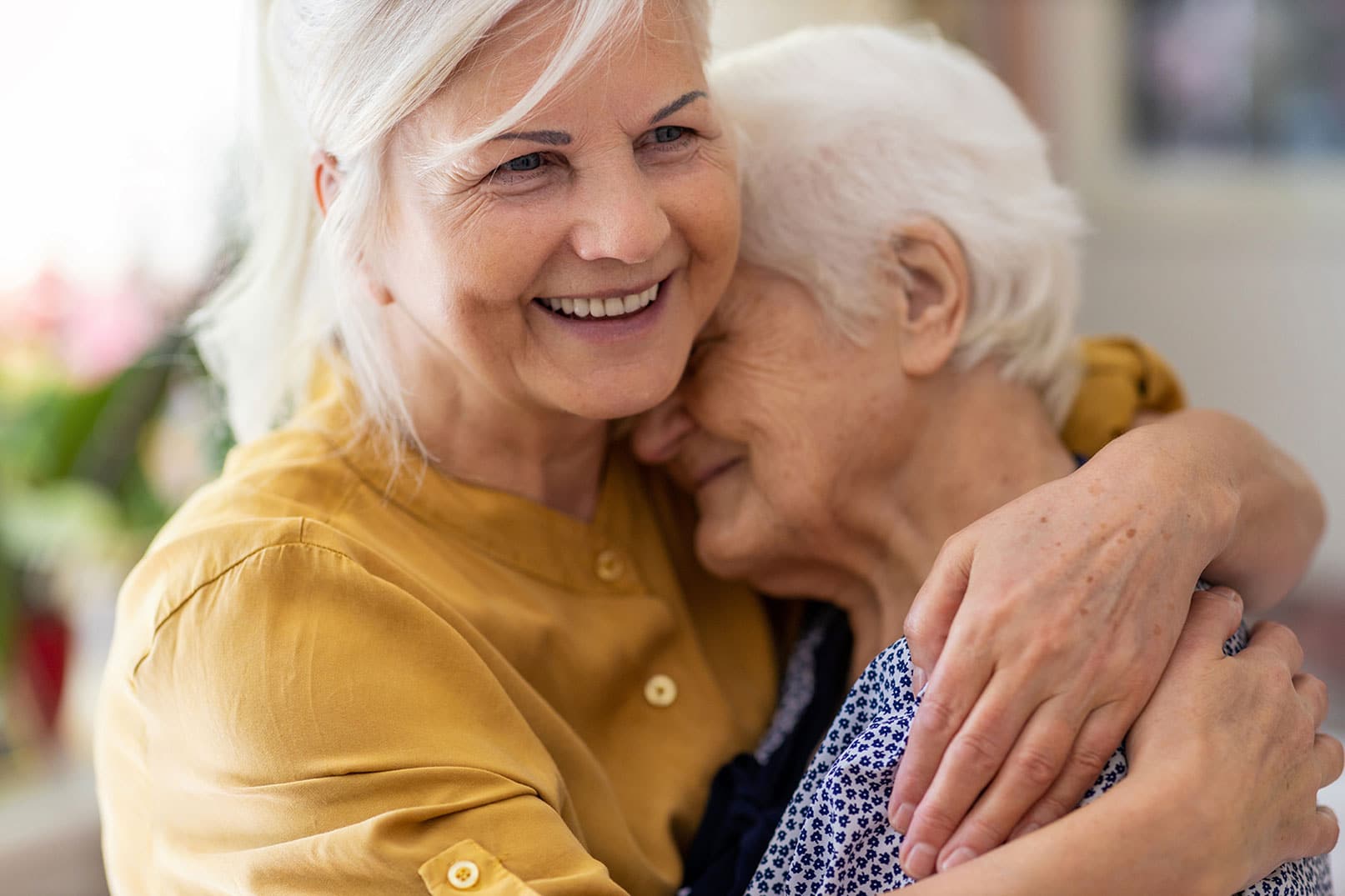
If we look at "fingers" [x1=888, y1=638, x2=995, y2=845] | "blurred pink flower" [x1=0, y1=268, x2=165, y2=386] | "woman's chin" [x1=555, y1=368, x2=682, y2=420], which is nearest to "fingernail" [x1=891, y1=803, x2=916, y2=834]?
"fingers" [x1=888, y1=638, x2=995, y2=845]

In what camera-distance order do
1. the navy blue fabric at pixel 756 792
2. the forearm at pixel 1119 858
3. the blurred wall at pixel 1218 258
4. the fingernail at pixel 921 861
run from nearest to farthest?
the forearm at pixel 1119 858 → the fingernail at pixel 921 861 → the navy blue fabric at pixel 756 792 → the blurred wall at pixel 1218 258

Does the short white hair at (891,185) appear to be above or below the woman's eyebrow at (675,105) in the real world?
below

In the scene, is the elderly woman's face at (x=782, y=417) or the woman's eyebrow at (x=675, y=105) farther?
the elderly woman's face at (x=782, y=417)

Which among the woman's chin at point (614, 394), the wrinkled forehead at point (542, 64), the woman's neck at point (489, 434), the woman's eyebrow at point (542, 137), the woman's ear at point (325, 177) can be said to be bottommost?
the woman's neck at point (489, 434)

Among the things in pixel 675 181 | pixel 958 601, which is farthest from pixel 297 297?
pixel 958 601

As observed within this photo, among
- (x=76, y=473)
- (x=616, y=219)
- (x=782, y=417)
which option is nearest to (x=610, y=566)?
(x=782, y=417)

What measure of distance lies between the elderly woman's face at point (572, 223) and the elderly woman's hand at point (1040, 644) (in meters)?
0.40

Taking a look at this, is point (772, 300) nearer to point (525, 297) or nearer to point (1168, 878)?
point (525, 297)

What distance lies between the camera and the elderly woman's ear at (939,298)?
1.49 meters

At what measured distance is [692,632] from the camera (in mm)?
1666

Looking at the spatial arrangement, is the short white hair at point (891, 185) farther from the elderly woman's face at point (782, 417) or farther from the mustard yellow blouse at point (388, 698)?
the mustard yellow blouse at point (388, 698)

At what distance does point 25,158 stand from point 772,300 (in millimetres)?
1775

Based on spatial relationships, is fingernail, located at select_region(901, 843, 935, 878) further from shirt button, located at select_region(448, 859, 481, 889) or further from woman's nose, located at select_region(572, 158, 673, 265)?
woman's nose, located at select_region(572, 158, 673, 265)

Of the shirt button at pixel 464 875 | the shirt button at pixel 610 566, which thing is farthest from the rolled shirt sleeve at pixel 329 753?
the shirt button at pixel 610 566
